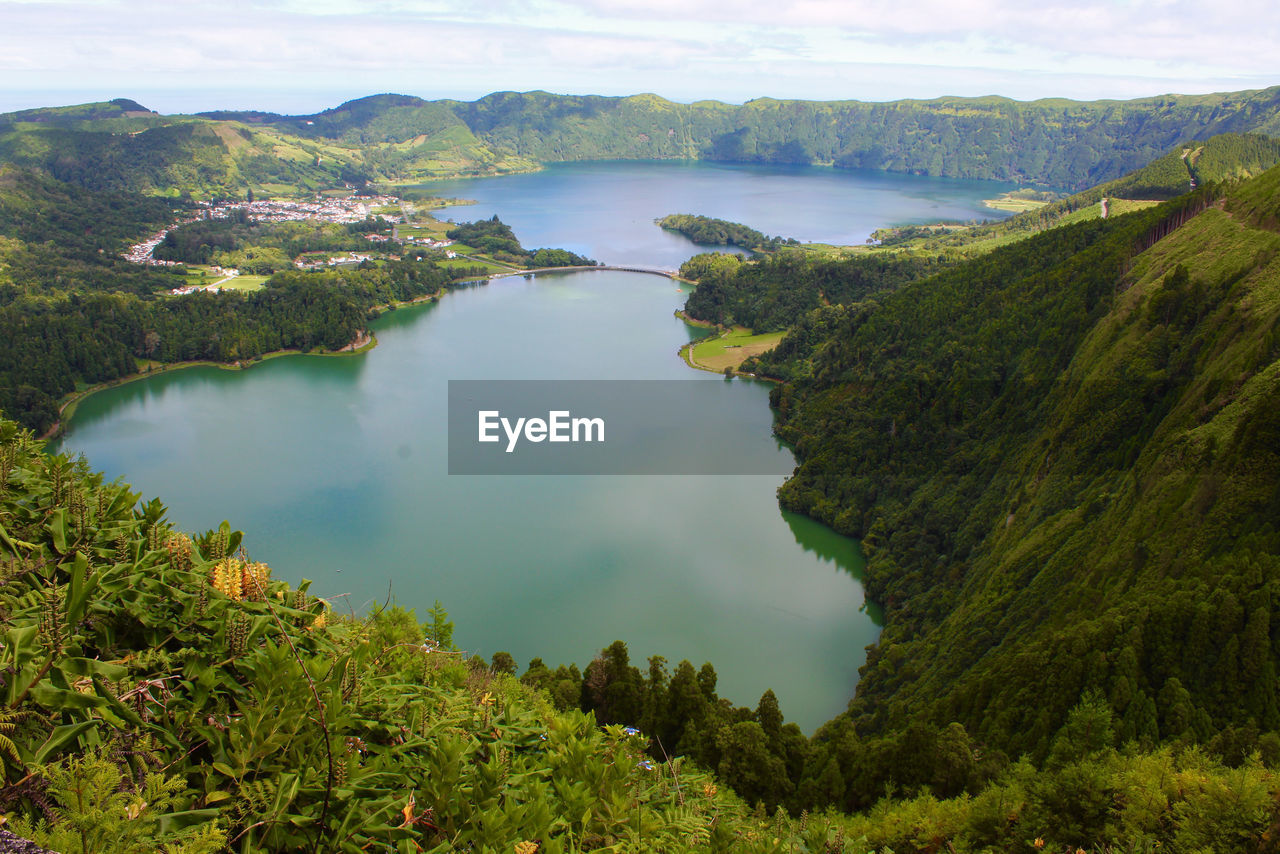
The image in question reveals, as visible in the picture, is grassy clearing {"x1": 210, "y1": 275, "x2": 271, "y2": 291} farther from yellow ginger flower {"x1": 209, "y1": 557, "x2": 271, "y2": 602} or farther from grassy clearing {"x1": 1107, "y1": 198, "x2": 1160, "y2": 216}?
yellow ginger flower {"x1": 209, "y1": 557, "x2": 271, "y2": 602}

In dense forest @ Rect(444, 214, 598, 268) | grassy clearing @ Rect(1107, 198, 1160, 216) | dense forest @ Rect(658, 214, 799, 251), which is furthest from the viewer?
dense forest @ Rect(658, 214, 799, 251)

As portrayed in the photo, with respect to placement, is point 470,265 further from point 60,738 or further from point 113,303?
point 60,738

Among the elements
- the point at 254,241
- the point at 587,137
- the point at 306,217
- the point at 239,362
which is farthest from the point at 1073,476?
the point at 587,137

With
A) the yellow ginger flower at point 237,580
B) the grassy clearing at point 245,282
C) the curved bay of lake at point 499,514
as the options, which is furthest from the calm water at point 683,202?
the yellow ginger flower at point 237,580

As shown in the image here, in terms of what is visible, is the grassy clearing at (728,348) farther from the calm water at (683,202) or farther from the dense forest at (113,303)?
the calm water at (683,202)

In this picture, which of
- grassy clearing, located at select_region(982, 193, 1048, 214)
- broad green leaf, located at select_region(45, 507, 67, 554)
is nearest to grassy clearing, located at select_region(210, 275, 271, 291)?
broad green leaf, located at select_region(45, 507, 67, 554)
